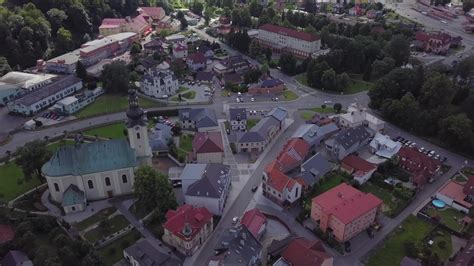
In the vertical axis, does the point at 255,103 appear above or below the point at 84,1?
below

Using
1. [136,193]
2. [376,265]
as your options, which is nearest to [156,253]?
[136,193]

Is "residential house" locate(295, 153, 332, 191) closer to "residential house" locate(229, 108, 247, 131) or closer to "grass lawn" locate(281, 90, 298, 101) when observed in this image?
"residential house" locate(229, 108, 247, 131)

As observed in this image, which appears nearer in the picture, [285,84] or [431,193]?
[431,193]

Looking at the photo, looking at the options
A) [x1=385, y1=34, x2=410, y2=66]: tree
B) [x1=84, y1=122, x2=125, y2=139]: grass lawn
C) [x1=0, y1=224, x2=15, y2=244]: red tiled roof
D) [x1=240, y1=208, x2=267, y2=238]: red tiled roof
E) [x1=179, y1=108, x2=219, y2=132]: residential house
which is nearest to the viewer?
[x1=0, y1=224, x2=15, y2=244]: red tiled roof

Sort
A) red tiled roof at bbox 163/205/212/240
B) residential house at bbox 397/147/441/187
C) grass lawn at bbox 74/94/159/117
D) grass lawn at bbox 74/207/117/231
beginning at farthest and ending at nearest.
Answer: grass lawn at bbox 74/94/159/117 < residential house at bbox 397/147/441/187 < grass lawn at bbox 74/207/117/231 < red tiled roof at bbox 163/205/212/240

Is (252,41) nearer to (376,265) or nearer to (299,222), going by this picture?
(299,222)

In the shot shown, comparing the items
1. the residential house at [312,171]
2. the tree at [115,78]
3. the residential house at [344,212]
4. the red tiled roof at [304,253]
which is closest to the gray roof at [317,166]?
the residential house at [312,171]

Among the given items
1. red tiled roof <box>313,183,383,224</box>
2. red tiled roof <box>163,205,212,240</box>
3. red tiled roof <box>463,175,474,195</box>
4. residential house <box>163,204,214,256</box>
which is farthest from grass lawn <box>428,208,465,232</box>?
red tiled roof <box>163,205,212,240</box>
